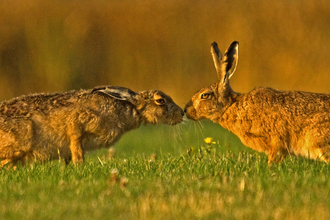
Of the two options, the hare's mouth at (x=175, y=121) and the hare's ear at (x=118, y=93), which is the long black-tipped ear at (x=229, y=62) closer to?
the hare's mouth at (x=175, y=121)

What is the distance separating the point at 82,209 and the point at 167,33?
16696 mm

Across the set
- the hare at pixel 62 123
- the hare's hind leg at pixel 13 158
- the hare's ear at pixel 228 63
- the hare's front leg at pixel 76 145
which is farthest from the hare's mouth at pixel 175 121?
the hare's hind leg at pixel 13 158

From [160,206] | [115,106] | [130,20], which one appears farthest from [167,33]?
[160,206]

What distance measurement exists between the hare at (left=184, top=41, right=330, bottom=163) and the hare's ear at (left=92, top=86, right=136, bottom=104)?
0.99 m

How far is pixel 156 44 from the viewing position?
20969mm

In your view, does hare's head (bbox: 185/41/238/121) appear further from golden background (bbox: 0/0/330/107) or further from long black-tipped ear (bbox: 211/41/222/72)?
golden background (bbox: 0/0/330/107)

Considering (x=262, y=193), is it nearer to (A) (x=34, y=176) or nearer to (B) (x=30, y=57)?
(A) (x=34, y=176)

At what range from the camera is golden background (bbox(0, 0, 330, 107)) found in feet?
64.0

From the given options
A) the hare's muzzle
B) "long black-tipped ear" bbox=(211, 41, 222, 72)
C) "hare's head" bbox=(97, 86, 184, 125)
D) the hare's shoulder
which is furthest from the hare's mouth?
the hare's shoulder

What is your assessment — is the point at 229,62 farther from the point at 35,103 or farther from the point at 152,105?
the point at 35,103

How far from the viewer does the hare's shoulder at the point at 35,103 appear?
7402 mm

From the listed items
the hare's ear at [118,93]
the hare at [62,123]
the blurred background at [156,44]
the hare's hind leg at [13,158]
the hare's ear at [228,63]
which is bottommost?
the hare's hind leg at [13,158]

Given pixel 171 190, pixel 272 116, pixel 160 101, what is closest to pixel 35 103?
pixel 160 101

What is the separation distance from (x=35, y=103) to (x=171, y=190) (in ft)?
9.25
